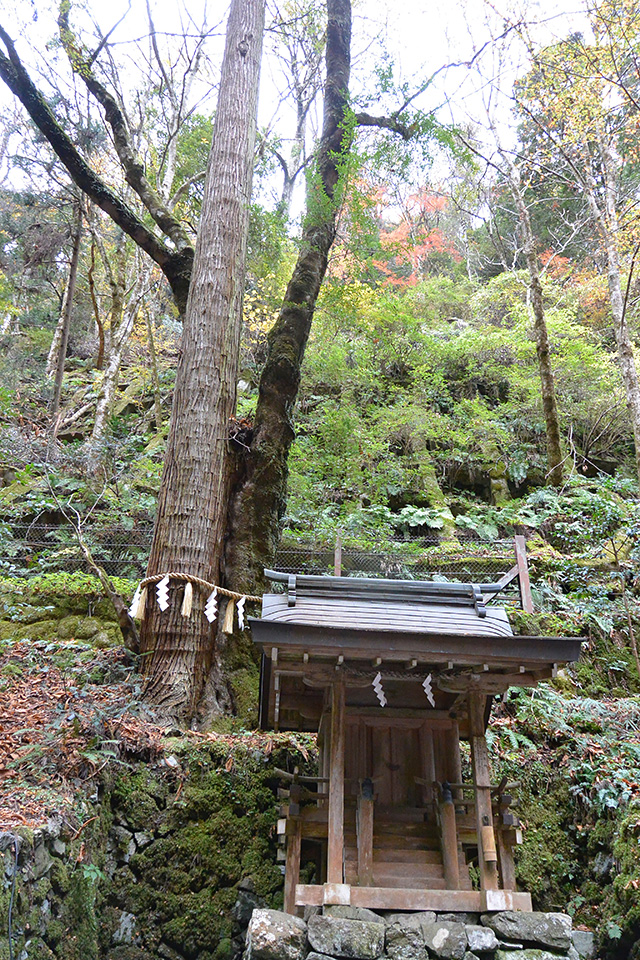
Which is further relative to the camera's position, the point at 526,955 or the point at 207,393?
the point at 207,393

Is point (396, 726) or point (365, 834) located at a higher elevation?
point (396, 726)

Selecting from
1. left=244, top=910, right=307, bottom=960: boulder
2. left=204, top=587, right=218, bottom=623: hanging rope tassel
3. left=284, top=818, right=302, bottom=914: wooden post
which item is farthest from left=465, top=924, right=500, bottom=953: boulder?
left=204, top=587, right=218, bottom=623: hanging rope tassel

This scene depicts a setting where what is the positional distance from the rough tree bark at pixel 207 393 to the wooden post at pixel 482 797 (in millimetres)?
2443

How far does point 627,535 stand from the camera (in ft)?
25.3

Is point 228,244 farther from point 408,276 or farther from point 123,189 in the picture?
point 408,276

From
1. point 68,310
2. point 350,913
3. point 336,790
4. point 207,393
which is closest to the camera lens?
point 350,913

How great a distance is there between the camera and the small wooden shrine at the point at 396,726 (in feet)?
12.2

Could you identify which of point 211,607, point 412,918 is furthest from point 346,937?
point 211,607

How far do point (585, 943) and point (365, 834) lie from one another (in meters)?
1.89

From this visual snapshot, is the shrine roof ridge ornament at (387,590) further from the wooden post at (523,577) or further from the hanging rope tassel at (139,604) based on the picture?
the wooden post at (523,577)

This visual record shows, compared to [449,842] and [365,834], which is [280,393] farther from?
[449,842]

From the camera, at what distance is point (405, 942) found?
134 inches

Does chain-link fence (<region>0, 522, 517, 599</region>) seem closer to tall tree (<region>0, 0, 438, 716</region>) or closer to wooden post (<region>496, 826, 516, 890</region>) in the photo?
tall tree (<region>0, 0, 438, 716</region>)

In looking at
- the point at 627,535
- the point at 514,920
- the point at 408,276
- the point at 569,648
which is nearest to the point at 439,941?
the point at 514,920
